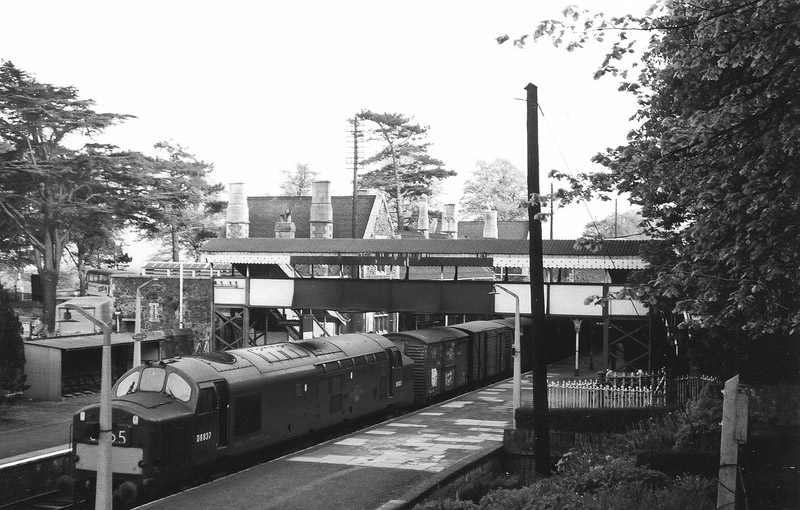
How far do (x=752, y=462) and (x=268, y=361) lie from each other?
11616 mm

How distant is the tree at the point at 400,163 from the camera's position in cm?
7772

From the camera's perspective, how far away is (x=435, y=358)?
99.9 feet

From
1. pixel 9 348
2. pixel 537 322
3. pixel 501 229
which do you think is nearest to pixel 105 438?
pixel 537 322

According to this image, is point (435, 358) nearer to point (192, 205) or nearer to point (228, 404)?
point (228, 404)

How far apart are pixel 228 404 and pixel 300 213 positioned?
47.3 m

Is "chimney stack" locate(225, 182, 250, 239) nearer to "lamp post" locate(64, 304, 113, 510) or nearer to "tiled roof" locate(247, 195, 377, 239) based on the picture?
"tiled roof" locate(247, 195, 377, 239)

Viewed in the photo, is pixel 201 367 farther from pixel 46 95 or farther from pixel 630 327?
pixel 46 95

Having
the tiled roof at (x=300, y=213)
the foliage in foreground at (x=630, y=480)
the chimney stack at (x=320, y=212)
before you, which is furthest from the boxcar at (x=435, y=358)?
the tiled roof at (x=300, y=213)

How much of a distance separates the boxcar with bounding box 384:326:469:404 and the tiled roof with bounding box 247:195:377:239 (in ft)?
96.4

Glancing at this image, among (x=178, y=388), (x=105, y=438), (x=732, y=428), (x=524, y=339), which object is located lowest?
(x=524, y=339)

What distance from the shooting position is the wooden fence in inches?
920

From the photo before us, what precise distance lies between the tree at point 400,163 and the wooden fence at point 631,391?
5367 centimetres

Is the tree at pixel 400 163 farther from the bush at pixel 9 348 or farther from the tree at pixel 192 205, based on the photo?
the bush at pixel 9 348

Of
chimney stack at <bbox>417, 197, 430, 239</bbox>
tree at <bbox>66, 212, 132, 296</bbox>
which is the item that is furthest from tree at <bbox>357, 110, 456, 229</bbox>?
tree at <bbox>66, 212, 132, 296</bbox>
